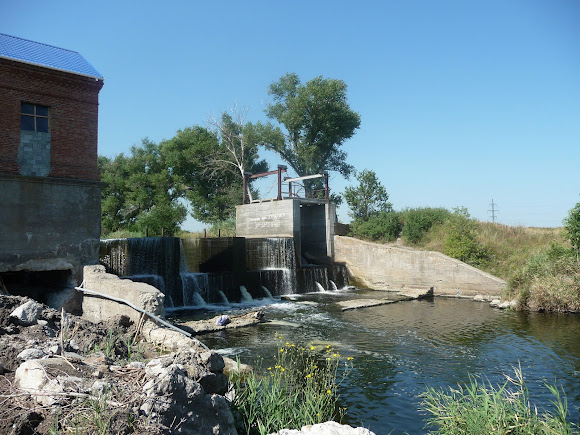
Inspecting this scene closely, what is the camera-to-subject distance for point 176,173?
1235 inches

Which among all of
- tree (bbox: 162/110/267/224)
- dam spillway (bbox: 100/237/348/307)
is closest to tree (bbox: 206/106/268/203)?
tree (bbox: 162/110/267/224)

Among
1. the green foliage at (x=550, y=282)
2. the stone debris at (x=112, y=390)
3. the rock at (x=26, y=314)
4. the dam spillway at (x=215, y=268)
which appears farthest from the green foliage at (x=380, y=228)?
the stone debris at (x=112, y=390)

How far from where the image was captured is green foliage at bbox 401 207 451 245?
73.9 ft

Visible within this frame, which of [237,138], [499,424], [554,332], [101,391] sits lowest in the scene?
[554,332]

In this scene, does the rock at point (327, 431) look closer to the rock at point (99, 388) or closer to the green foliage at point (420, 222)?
the rock at point (99, 388)

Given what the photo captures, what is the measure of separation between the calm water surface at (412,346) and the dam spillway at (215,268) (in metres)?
1.54

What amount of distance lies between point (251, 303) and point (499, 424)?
12070mm

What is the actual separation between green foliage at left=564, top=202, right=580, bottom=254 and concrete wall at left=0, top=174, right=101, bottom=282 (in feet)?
48.0

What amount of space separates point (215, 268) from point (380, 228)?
1021 centimetres

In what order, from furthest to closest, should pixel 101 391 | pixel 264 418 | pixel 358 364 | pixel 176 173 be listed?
pixel 176 173 → pixel 358 364 → pixel 264 418 → pixel 101 391

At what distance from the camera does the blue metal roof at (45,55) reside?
10023 millimetres

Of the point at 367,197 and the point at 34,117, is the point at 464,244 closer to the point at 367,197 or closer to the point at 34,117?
the point at 367,197

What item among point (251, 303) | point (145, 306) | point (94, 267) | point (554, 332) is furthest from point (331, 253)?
point (145, 306)

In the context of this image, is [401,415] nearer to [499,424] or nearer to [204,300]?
[499,424]
